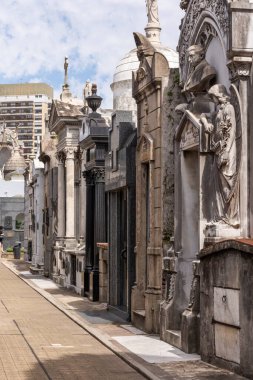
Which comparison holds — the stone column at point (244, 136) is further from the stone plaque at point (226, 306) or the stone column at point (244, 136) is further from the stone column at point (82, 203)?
the stone column at point (82, 203)

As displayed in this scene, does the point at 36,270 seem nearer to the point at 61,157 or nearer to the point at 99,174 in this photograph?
the point at 61,157

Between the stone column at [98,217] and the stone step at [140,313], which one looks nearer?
the stone step at [140,313]

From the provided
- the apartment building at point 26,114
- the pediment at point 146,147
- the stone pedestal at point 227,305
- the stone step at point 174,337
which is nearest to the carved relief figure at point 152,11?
the pediment at point 146,147

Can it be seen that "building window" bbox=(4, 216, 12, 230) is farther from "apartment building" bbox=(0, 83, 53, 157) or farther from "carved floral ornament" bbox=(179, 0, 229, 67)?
"apartment building" bbox=(0, 83, 53, 157)

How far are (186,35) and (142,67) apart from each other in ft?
5.33

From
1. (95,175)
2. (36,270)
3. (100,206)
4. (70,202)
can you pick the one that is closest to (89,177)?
(95,175)

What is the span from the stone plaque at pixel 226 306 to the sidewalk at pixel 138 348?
2.06ft

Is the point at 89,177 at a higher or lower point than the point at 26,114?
lower

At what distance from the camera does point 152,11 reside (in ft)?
67.4

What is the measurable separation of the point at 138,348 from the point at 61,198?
16.3 metres

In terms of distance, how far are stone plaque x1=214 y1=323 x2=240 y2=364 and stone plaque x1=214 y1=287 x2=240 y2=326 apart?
9 centimetres

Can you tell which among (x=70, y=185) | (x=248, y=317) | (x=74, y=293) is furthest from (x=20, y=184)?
(x=248, y=317)

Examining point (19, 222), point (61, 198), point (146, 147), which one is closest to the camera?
point (146, 147)

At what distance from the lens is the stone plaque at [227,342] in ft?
34.5
